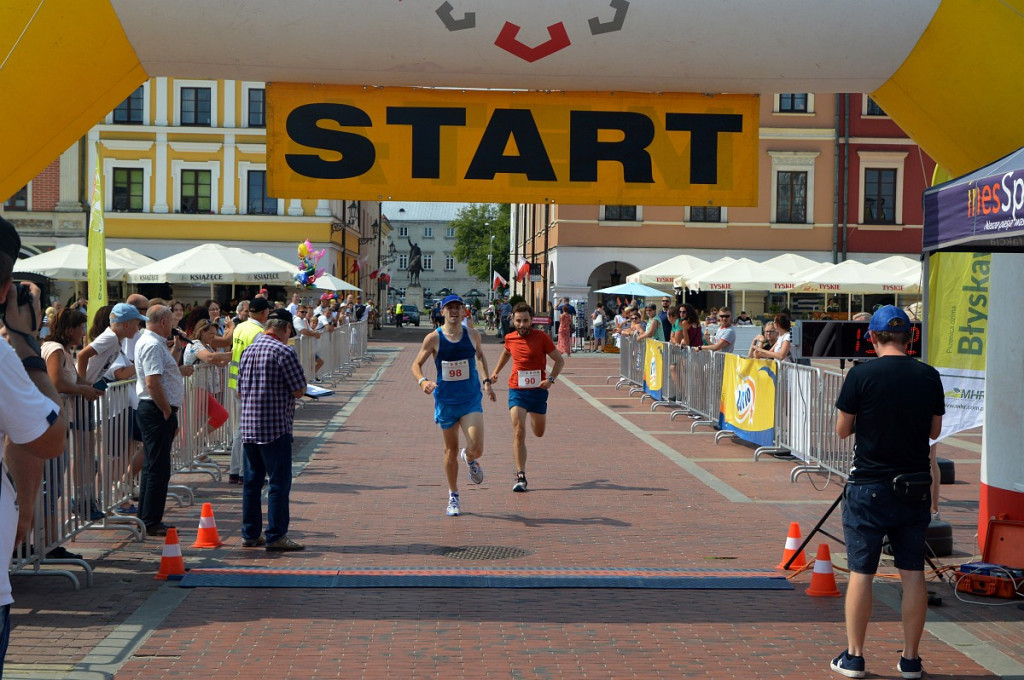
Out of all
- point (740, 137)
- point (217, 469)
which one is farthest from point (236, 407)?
point (740, 137)

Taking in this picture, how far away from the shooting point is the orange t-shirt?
11.3 meters

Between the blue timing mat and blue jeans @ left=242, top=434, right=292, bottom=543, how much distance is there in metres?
0.59

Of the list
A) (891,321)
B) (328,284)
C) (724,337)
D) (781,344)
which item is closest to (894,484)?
(891,321)

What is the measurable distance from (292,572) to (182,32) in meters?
3.60

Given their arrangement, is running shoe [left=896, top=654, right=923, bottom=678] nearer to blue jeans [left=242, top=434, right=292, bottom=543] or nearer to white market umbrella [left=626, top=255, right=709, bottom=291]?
blue jeans [left=242, top=434, right=292, bottom=543]

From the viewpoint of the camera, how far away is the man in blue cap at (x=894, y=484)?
18.2 ft

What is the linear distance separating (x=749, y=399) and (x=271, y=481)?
25.3 feet

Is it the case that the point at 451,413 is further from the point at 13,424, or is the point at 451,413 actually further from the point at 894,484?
the point at 13,424

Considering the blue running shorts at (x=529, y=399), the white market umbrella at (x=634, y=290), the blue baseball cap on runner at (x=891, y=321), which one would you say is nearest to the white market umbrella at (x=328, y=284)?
the white market umbrella at (x=634, y=290)

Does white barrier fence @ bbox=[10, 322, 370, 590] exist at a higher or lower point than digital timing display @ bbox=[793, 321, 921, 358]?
lower

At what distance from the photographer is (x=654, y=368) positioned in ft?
68.7

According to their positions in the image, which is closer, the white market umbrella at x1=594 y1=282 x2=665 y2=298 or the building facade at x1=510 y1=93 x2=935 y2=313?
the white market umbrella at x1=594 y1=282 x2=665 y2=298

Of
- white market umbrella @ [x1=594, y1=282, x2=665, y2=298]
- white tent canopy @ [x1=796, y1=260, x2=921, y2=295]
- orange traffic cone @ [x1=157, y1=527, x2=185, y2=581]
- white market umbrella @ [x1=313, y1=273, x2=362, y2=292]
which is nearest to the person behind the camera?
orange traffic cone @ [x1=157, y1=527, x2=185, y2=581]

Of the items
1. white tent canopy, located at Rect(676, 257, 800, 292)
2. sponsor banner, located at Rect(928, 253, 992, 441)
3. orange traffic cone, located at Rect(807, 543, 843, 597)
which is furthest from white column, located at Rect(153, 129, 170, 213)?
orange traffic cone, located at Rect(807, 543, 843, 597)
